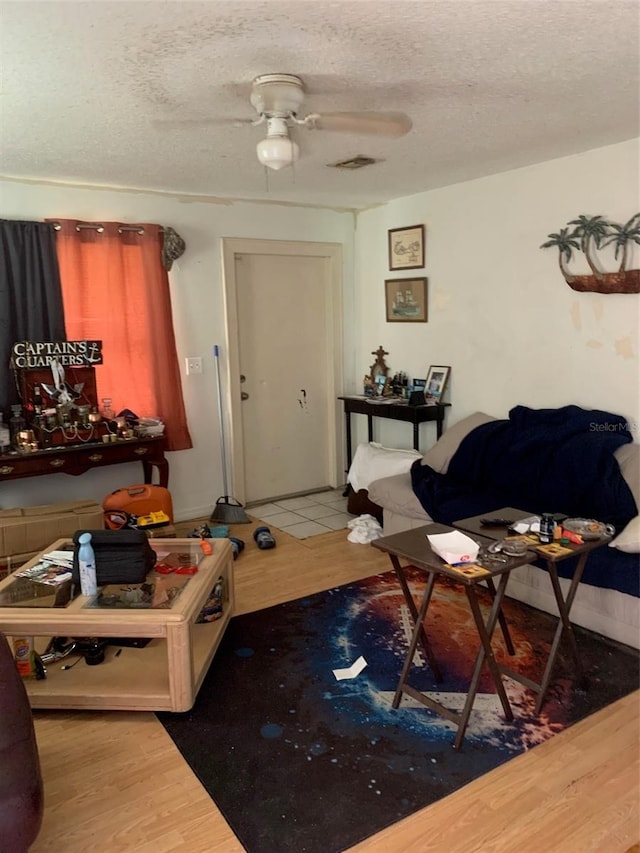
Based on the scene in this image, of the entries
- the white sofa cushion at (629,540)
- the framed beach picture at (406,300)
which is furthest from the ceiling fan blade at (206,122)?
the white sofa cushion at (629,540)

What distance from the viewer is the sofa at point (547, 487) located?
286 cm

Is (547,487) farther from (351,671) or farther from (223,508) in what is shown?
(223,508)

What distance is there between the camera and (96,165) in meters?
3.64

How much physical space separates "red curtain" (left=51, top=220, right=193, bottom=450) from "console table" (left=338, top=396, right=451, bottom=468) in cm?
137

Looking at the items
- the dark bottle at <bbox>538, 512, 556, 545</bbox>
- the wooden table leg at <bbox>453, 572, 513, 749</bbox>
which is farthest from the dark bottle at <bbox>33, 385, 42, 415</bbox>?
the dark bottle at <bbox>538, 512, 556, 545</bbox>

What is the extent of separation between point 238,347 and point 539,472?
248cm

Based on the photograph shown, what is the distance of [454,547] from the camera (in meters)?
2.27

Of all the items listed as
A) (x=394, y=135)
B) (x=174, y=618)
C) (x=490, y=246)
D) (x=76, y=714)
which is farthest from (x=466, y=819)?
(x=490, y=246)

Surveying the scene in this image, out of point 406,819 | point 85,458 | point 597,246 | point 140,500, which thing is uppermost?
point 597,246

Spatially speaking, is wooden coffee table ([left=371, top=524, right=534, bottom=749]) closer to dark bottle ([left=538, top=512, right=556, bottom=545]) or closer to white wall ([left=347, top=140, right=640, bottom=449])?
dark bottle ([left=538, top=512, right=556, bottom=545])

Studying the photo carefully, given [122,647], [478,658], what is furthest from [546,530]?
[122,647]

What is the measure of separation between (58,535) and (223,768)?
2079 millimetres

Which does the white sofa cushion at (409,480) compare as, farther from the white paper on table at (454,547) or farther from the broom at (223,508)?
the white paper on table at (454,547)

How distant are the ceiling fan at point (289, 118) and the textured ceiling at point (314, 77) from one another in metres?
0.07
